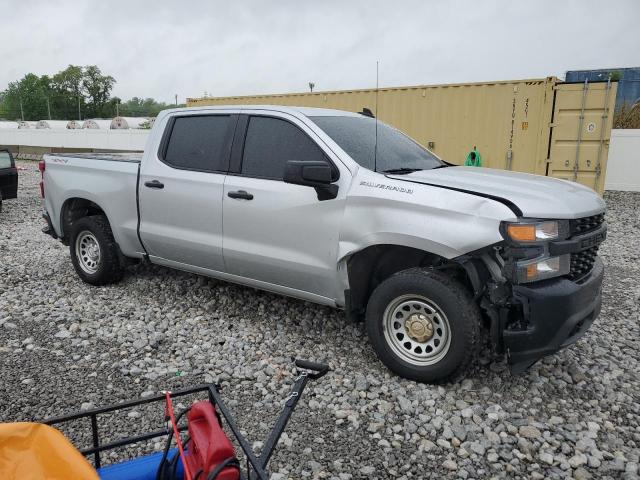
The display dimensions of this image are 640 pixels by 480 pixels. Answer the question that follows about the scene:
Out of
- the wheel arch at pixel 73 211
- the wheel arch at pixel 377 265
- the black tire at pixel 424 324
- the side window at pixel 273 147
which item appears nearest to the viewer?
the black tire at pixel 424 324

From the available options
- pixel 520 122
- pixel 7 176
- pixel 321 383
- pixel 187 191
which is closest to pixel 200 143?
pixel 187 191

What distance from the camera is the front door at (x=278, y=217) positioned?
154 inches

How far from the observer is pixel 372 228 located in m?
3.63

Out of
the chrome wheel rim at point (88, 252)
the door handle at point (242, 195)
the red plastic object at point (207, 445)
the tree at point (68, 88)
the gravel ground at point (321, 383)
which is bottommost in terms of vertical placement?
the gravel ground at point (321, 383)

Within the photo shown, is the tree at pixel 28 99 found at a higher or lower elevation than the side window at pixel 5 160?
higher

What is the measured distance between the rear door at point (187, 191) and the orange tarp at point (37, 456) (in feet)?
9.68

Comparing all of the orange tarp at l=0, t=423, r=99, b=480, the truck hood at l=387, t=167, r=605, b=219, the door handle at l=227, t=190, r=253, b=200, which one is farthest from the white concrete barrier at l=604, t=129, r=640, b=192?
the orange tarp at l=0, t=423, r=99, b=480

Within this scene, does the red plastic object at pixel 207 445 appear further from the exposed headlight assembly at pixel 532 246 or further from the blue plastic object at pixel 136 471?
the exposed headlight assembly at pixel 532 246

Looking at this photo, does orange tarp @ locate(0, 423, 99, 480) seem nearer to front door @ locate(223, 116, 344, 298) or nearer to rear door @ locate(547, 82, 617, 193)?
front door @ locate(223, 116, 344, 298)

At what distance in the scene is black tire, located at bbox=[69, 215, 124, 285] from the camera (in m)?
5.49

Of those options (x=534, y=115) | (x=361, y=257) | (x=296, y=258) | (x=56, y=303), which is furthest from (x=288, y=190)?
(x=534, y=115)

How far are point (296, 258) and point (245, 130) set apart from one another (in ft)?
4.09

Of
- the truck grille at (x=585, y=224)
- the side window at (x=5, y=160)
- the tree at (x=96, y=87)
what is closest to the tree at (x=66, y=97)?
the tree at (x=96, y=87)

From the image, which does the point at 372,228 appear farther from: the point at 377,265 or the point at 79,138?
the point at 79,138
